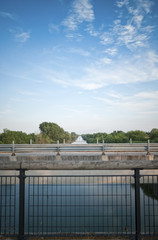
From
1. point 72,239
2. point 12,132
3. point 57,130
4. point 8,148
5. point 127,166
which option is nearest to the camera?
point 127,166

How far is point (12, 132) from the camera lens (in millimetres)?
32031

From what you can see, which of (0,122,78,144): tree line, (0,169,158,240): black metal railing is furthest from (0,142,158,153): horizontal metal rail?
(0,122,78,144): tree line

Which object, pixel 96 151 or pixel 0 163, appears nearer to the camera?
pixel 0 163

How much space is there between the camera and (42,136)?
3669cm

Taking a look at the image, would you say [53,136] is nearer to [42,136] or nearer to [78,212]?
[42,136]

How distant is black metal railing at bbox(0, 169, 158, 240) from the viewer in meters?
3.08

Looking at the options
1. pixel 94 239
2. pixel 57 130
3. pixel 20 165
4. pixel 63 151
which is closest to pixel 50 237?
pixel 94 239

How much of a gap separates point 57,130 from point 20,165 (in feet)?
194

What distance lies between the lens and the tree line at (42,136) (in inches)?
1186

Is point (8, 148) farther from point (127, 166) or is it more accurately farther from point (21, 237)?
point (127, 166)

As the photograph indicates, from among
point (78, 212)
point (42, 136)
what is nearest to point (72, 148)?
point (78, 212)

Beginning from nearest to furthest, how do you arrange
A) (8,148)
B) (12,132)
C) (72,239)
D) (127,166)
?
(127,166) < (72,239) < (8,148) < (12,132)

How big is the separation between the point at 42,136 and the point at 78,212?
30.7 meters

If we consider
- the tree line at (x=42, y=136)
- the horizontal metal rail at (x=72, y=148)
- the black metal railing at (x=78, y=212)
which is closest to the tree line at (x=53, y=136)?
the tree line at (x=42, y=136)
